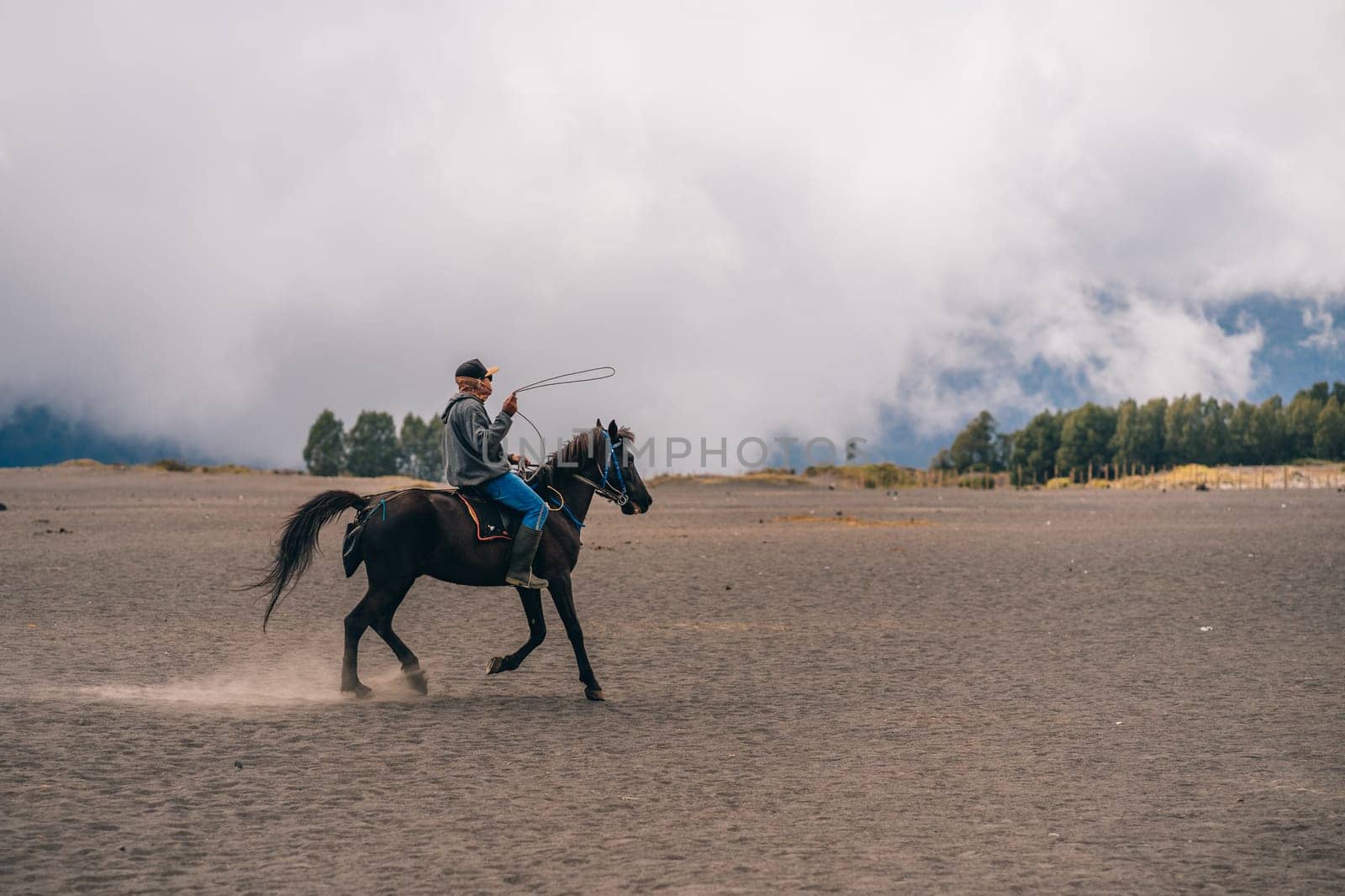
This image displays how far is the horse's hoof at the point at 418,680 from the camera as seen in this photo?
34.7 feet

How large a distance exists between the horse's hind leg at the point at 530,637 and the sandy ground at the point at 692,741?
28 centimetres

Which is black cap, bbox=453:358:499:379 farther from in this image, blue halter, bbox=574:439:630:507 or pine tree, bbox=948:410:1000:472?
pine tree, bbox=948:410:1000:472

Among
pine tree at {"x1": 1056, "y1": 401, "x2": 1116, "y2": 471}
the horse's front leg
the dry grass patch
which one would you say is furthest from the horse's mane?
pine tree at {"x1": 1056, "y1": 401, "x2": 1116, "y2": 471}

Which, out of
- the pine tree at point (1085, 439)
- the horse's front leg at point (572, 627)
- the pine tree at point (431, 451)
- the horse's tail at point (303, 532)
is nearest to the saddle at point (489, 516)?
the horse's front leg at point (572, 627)

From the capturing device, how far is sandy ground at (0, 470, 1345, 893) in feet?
20.3

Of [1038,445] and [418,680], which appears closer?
[418,680]

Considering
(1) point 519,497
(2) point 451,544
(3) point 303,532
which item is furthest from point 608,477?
(3) point 303,532

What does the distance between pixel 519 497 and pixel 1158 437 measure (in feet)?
501

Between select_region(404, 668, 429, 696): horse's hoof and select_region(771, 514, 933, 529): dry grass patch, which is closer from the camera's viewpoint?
select_region(404, 668, 429, 696): horse's hoof

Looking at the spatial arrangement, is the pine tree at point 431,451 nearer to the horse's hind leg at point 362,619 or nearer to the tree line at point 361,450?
the tree line at point 361,450

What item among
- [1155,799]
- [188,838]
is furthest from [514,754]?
[1155,799]

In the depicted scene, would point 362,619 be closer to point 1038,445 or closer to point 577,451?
point 577,451

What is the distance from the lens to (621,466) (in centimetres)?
1124

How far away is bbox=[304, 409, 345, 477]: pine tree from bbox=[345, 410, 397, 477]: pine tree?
3.30 ft
